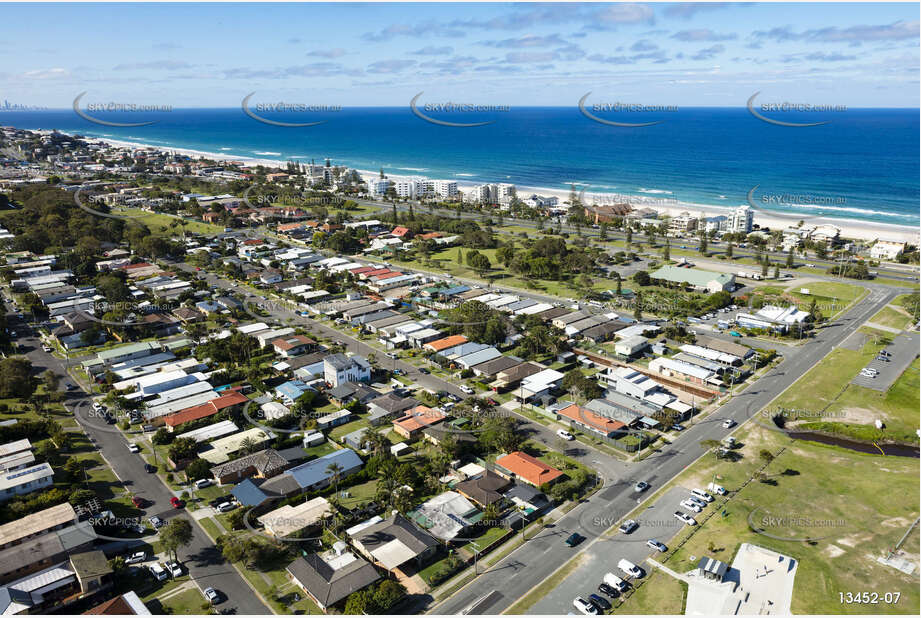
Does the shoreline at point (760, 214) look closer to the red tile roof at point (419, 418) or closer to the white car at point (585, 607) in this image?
the red tile roof at point (419, 418)

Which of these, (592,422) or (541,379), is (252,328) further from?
(592,422)

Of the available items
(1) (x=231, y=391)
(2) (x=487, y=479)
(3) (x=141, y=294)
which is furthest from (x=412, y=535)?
(3) (x=141, y=294)

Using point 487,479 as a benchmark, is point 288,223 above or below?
above

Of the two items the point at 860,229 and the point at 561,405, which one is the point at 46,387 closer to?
the point at 561,405

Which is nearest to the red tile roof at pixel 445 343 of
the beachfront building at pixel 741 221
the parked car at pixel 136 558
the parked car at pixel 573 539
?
the parked car at pixel 573 539

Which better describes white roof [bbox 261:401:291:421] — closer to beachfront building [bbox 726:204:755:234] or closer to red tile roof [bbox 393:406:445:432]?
red tile roof [bbox 393:406:445:432]

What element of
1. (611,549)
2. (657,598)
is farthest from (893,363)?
(657,598)

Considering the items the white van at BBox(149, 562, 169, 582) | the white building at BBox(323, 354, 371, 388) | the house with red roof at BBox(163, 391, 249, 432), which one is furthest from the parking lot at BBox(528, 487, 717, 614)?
the house with red roof at BBox(163, 391, 249, 432)
